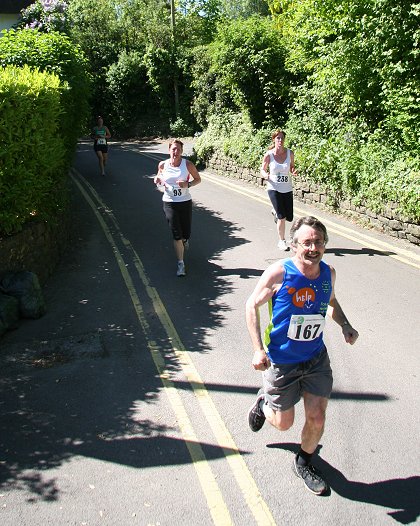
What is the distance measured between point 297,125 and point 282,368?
13.3 meters

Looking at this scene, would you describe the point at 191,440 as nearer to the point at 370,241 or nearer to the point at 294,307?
the point at 294,307

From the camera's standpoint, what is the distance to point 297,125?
16.0 metres

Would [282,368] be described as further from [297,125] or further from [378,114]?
[297,125]

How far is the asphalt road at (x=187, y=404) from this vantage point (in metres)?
3.75

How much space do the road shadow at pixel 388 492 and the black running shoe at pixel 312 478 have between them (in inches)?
4.6

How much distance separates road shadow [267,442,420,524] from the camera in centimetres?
358

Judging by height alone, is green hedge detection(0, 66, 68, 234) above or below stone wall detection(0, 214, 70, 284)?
above

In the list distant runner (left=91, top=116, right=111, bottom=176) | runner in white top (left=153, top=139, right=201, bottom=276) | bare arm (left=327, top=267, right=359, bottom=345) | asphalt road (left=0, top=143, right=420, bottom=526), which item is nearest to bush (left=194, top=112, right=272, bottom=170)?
distant runner (left=91, top=116, right=111, bottom=176)

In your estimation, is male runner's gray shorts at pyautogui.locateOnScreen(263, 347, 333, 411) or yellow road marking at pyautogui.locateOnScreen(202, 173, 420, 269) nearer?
male runner's gray shorts at pyautogui.locateOnScreen(263, 347, 333, 411)

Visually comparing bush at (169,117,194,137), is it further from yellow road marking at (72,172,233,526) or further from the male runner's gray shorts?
the male runner's gray shorts

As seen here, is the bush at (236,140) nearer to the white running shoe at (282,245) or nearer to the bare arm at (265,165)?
the bare arm at (265,165)

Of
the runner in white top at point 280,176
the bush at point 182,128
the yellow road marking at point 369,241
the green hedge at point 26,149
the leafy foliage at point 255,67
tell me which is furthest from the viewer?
the bush at point 182,128

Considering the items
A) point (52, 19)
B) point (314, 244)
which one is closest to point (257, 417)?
point (314, 244)

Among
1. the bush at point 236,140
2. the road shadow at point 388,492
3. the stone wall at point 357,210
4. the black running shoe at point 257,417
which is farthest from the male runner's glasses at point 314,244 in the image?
the bush at point 236,140
